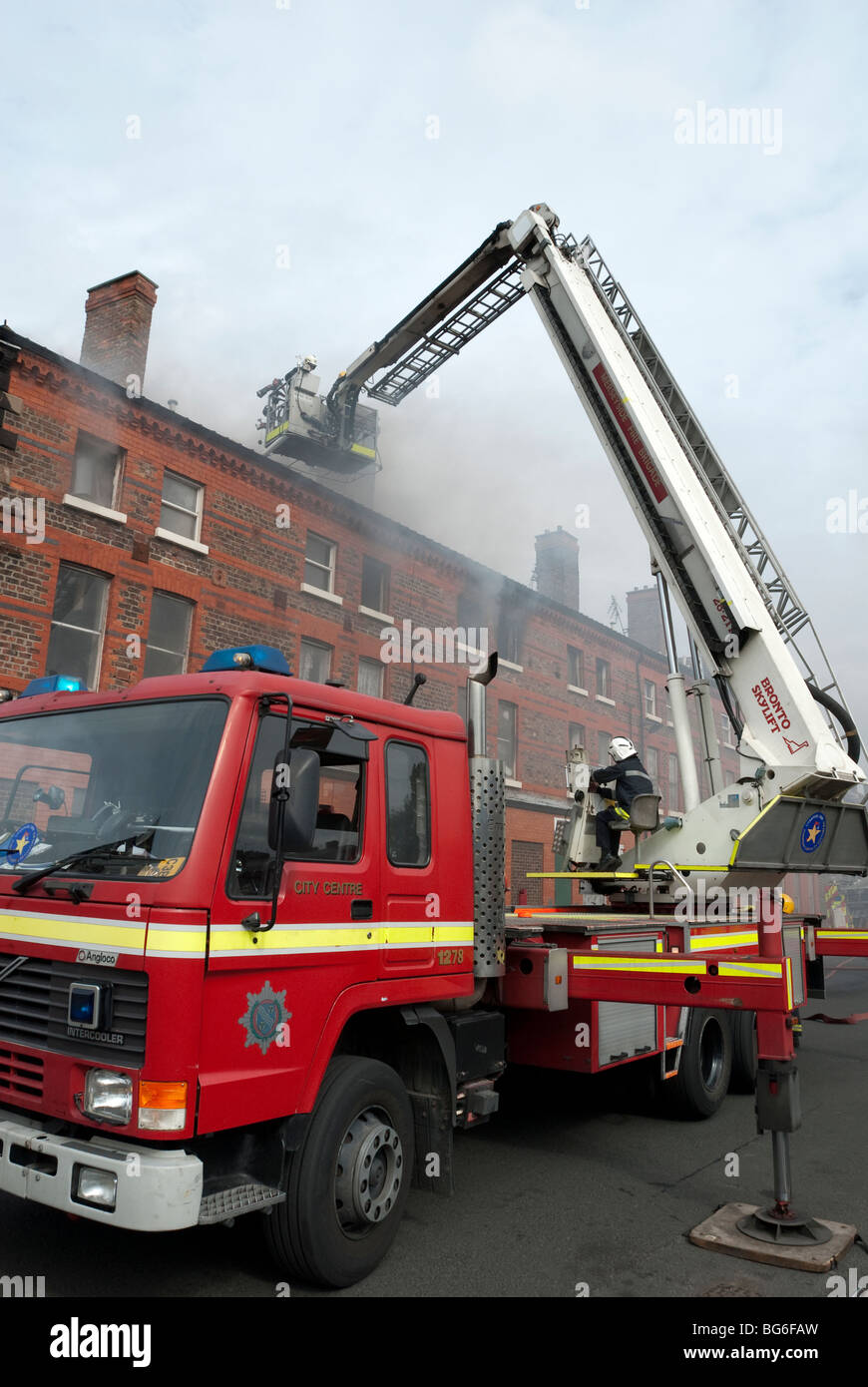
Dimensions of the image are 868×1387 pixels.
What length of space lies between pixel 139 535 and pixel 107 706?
427 inches

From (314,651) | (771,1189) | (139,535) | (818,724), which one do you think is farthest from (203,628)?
(771,1189)

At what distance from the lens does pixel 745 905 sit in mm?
6465

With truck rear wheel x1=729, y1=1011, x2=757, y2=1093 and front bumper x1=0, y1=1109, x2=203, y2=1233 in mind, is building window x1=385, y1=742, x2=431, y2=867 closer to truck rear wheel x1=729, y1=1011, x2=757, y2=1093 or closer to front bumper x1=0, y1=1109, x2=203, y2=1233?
front bumper x1=0, y1=1109, x2=203, y2=1233

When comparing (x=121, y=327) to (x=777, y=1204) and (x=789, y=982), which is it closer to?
(x=789, y=982)

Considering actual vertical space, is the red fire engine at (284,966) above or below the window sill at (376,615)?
below

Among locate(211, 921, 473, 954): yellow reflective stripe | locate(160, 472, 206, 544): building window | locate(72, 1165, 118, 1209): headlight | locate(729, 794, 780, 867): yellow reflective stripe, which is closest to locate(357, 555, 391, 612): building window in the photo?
locate(160, 472, 206, 544): building window

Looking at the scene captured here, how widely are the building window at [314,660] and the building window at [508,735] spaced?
5792mm

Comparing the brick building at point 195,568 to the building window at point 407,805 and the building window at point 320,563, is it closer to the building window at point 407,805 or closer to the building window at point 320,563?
the building window at point 320,563

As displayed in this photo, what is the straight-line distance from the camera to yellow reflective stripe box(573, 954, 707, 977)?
4.32m

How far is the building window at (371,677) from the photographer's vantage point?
17.9m

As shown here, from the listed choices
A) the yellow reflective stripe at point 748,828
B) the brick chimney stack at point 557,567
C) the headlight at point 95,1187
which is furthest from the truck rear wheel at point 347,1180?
the brick chimney stack at point 557,567

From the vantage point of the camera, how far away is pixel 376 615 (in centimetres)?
1805
